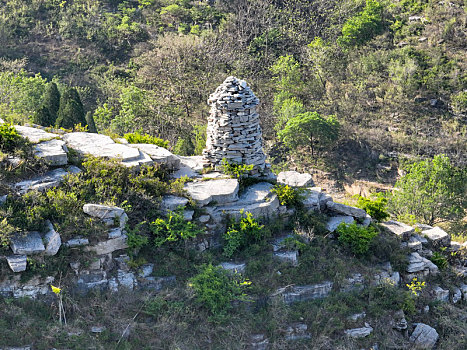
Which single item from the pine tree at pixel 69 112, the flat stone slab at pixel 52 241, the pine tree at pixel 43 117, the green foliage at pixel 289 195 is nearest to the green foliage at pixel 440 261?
the green foliage at pixel 289 195

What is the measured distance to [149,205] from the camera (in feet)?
34.4

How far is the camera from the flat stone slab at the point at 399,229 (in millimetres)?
12453

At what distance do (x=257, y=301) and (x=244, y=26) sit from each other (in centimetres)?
2517

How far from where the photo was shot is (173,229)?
1019 centimetres

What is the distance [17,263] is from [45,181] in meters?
1.90

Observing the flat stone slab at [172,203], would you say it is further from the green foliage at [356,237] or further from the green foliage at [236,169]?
the green foliage at [356,237]

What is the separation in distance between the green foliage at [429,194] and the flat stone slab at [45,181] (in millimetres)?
12012

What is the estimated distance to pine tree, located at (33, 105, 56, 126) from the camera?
1702cm

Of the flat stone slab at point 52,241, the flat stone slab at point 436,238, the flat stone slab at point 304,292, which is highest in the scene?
the flat stone slab at point 52,241

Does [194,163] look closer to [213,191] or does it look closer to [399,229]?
[213,191]

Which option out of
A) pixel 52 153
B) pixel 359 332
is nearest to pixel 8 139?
pixel 52 153

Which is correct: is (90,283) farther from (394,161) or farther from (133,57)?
(133,57)

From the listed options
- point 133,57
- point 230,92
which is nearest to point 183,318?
point 230,92

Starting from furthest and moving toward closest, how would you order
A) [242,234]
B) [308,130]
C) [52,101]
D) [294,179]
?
[308,130]
[52,101]
[294,179]
[242,234]
